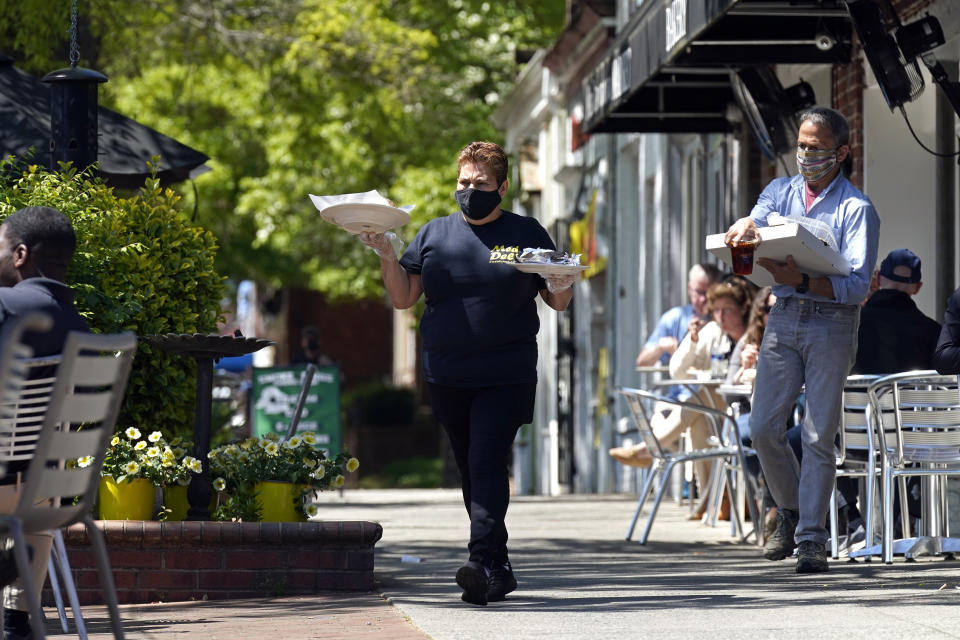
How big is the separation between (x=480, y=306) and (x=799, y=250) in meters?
1.36

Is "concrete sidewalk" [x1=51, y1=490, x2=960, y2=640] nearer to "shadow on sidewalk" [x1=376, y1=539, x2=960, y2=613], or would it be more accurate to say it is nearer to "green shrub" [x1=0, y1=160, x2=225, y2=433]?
"shadow on sidewalk" [x1=376, y1=539, x2=960, y2=613]

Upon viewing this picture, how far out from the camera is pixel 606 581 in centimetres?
807

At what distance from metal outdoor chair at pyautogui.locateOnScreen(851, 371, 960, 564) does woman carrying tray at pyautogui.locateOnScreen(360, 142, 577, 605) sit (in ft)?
5.76

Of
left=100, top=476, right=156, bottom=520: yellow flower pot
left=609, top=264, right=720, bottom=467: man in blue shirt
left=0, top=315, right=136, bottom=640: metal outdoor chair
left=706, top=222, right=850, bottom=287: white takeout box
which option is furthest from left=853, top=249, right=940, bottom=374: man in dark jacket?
left=0, top=315, right=136, bottom=640: metal outdoor chair

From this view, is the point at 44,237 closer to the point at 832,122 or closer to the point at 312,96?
the point at 832,122

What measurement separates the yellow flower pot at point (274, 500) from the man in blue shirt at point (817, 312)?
7.02ft

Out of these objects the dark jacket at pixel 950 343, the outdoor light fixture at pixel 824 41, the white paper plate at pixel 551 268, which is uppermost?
the outdoor light fixture at pixel 824 41

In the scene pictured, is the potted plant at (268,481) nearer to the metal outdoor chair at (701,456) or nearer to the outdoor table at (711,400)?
the metal outdoor chair at (701,456)

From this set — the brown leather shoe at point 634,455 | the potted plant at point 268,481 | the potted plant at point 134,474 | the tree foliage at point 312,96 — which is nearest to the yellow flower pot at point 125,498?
the potted plant at point 134,474

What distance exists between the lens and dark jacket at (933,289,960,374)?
788 centimetres

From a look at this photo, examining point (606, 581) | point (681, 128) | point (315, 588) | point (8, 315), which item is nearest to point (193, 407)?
point (315, 588)

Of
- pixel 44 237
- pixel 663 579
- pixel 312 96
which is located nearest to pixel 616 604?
pixel 663 579

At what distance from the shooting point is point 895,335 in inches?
348

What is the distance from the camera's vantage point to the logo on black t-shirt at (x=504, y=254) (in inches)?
283
